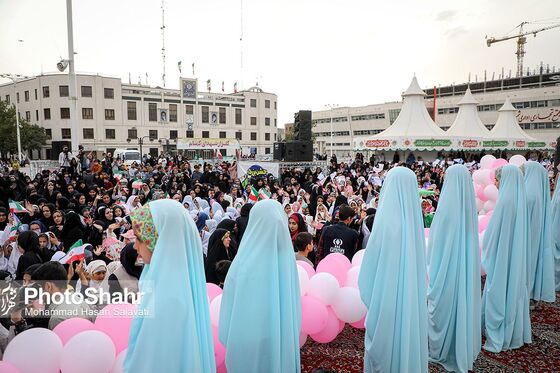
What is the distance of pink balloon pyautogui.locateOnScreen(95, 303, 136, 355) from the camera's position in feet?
8.06

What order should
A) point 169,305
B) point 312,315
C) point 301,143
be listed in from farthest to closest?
point 301,143, point 312,315, point 169,305

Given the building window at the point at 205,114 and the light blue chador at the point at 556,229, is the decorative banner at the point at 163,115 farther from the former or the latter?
the light blue chador at the point at 556,229

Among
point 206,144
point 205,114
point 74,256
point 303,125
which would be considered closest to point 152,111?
point 205,114

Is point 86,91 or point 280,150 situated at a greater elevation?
point 86,91

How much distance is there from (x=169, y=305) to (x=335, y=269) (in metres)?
2.14

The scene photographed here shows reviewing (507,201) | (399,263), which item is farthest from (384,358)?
(507,201)

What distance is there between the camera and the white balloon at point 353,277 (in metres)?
3.51

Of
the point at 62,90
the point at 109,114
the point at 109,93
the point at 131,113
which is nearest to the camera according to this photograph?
the point at 62,90

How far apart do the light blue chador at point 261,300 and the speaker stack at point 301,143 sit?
11680 mm

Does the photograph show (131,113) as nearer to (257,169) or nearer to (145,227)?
(257,169)

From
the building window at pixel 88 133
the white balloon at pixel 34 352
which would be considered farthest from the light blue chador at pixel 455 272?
the building window at pixel 88 133

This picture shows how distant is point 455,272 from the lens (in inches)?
124

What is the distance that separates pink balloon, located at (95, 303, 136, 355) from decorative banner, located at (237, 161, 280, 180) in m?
9.04

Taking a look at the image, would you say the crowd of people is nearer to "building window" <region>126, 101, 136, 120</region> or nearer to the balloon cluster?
the balloon cluster
